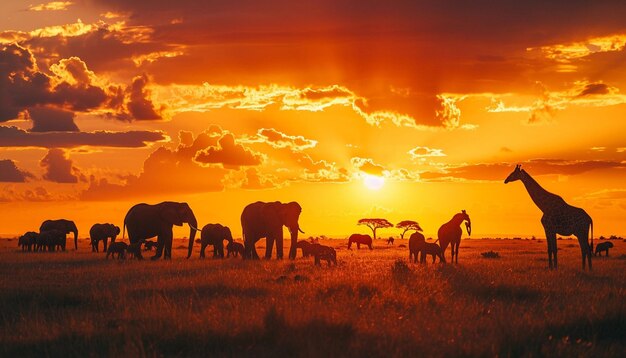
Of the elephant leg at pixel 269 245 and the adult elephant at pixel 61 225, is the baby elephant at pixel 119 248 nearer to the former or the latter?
the elephant leg at pixel 269 245

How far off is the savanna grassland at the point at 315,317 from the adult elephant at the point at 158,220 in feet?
→ 46.9

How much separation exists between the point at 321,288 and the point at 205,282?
396 cm

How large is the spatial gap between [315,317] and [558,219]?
761 inches

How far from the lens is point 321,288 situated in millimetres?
17359

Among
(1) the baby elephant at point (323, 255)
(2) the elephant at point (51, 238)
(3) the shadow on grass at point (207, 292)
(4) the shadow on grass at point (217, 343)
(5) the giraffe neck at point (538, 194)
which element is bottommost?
(4) the shadow on grass at point (217, 343)

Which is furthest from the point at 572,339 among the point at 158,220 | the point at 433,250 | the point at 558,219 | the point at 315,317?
the point at 158,220

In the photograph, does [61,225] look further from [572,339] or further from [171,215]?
[572,339]

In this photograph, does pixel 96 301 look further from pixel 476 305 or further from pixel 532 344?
pixel 532 344

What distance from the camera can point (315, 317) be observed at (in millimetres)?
11766

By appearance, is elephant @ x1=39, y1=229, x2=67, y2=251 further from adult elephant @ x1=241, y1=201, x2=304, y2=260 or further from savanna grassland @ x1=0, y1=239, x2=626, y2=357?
savanna grassland @ x1=0, y1=239, x2=626, y2=357

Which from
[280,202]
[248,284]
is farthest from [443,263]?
[248,284]

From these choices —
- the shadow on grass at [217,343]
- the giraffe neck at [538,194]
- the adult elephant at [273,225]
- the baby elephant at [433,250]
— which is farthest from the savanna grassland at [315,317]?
the adult elephant at [273,225]

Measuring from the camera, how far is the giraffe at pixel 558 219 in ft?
91.2

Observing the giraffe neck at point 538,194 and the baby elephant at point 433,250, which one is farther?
the baby elephant at point 433,250
